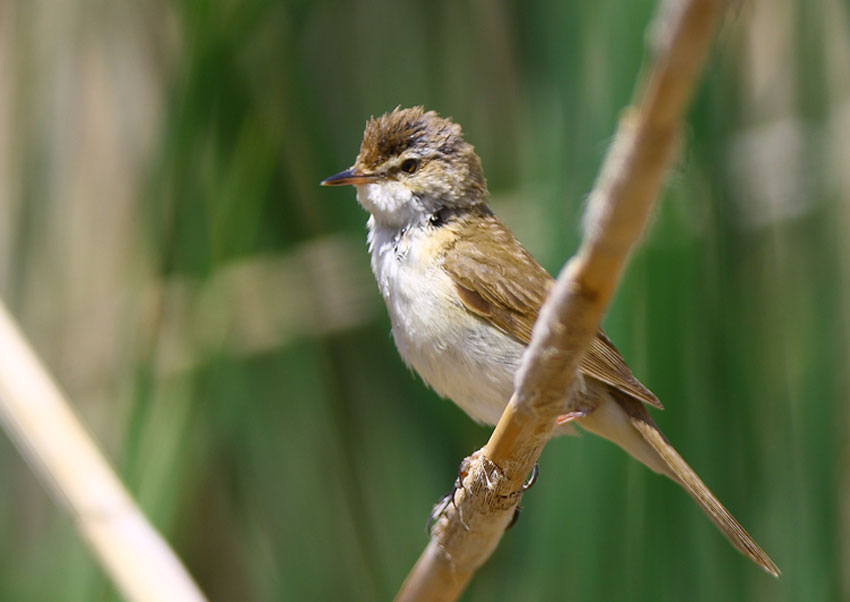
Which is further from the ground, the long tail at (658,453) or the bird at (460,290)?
the bird at (460,290)

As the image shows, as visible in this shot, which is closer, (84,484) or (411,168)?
(84,484)

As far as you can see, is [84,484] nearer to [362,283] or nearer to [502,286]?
[502,286]

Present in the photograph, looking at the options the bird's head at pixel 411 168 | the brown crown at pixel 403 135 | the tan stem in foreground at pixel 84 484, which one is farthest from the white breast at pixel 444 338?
the tan stem in foreground at pixel 84 484

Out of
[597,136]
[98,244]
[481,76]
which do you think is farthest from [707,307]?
[98,244]

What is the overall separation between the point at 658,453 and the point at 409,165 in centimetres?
88

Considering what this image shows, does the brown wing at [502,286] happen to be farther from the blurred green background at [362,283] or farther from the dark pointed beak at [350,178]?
the dark pointed beak at [350,178]

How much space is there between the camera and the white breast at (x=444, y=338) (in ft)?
6.80

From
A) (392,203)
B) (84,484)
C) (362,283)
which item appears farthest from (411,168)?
(84,484)

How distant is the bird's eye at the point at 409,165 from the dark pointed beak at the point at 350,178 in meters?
0.08

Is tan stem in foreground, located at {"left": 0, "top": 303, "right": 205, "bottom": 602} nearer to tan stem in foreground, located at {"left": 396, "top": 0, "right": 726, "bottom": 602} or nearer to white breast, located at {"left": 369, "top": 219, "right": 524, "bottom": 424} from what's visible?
tan stem in foreground, located at {"left": 396, "top": 0, "right": 726, "bottom": 602}

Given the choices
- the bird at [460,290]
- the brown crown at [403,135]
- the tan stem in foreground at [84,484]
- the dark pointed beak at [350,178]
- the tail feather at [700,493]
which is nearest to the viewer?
the tan stem in foreground at [84,484]

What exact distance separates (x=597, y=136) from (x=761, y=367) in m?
0.64

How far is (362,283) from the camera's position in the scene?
2.70 meters

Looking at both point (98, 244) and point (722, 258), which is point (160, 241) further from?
point (722, 258)
